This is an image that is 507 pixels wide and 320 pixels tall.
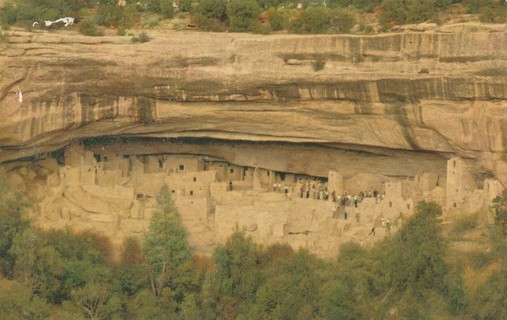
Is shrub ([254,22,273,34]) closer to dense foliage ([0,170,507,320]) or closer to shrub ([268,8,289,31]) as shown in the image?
shrub ([268,8,289,31])

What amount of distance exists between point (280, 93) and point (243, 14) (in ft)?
5.50

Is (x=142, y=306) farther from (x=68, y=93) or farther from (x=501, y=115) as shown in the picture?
(x=501, y=115)

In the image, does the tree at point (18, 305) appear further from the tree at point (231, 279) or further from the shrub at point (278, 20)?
the shrub at point (278, 20)

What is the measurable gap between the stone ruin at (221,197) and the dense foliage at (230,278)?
277mm

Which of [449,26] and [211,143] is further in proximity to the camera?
[211,143]

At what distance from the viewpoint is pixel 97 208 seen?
3025 centimetres

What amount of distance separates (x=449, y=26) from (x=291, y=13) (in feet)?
9.96

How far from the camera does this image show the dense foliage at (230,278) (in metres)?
27.4

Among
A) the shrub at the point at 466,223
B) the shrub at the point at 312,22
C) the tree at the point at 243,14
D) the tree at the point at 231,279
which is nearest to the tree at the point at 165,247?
the tree at the point at 231,279

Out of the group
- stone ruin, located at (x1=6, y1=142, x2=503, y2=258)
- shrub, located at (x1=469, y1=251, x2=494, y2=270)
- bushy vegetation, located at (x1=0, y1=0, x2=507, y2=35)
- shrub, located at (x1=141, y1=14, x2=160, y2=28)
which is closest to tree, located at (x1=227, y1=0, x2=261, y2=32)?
bushy vegetation, located at (x1=0, y1=0, x2=507, y2=35)

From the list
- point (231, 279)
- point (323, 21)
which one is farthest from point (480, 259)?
point (323, 21)

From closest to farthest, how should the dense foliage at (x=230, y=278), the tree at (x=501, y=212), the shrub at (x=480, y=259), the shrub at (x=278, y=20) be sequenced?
the dense foliage at (x=230, y=278)
the shrub at (x=480, y=259)
the tree at (x=501, y=212)
the shrub at (x=278, y=20)

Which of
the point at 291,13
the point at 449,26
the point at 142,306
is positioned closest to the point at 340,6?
the point at 291,13

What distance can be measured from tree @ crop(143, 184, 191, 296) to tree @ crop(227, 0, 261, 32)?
2.64 metres
